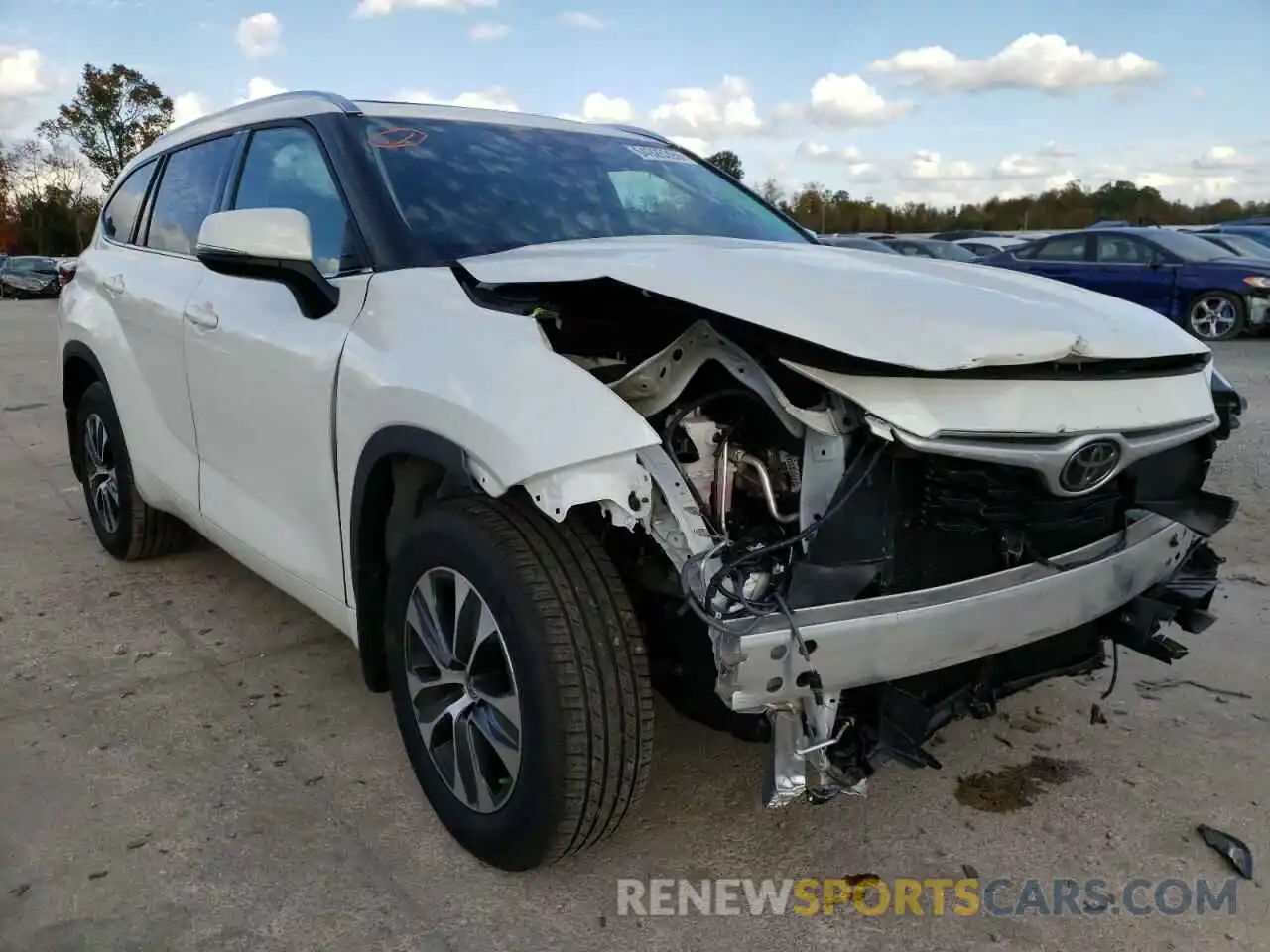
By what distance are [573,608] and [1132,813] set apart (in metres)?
1.64

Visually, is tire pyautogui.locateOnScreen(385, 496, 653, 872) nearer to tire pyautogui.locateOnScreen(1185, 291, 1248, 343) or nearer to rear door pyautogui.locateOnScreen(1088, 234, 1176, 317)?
rear door pyautogui.locateOnScreen(1088, 234, 1176, 317)

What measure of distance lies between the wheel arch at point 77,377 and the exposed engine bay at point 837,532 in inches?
106

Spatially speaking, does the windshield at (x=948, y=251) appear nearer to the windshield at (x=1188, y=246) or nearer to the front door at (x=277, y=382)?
the windshield at (x=1188, y=246)

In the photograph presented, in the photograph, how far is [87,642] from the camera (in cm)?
384

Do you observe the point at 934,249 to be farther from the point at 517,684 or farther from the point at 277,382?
the point at 517,684

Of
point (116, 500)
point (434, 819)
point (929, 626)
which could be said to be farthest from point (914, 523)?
point (116, 500)

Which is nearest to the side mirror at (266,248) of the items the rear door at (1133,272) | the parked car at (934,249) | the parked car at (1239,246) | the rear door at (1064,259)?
the rear door at (1133,272)

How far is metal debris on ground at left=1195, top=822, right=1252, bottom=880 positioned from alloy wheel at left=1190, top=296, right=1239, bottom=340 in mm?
11392

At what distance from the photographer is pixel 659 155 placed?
12.5 ft

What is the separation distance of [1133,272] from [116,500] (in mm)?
12041

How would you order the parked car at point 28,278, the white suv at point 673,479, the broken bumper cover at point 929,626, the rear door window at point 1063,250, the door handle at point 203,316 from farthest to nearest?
the parked car at point 28,278 → the rear door window at point 1063,250 → the door handle at point 203,316 → the white suv at point 673,479 → the broken bumper cover at point 929,626

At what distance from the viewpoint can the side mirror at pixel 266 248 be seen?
2570 mm

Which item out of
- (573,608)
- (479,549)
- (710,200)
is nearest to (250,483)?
(479,549)

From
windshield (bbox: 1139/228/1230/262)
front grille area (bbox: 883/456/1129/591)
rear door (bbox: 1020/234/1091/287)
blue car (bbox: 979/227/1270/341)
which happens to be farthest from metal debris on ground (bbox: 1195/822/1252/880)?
windshield (bbox: 1139/228/1230/262)
